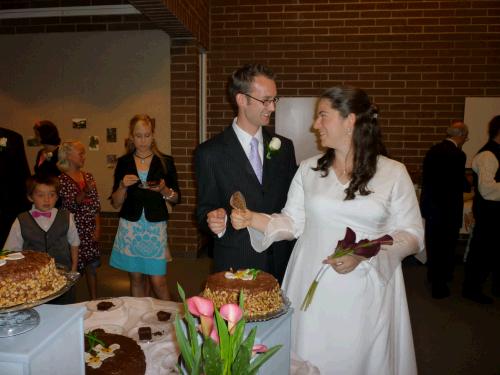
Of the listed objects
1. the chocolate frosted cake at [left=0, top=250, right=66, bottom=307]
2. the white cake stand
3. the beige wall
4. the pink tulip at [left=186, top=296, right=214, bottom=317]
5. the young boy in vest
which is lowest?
the young boy in vest

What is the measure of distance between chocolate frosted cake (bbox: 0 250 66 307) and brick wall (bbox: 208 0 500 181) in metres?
5.49

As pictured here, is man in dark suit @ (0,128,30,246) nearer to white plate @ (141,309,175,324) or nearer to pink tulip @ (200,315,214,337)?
white plate @ (141,309,175,324)

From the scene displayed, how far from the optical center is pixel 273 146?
2525mm

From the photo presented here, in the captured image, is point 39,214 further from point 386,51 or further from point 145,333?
point 386,51

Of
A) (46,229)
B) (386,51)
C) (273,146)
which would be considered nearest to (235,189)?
(273,146)

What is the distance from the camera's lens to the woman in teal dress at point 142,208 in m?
3.79

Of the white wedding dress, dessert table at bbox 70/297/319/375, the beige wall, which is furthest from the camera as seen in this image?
the beige wall

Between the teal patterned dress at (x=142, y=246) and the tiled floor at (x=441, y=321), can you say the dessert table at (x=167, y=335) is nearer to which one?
the teal patterned dress at (x=142, y=246)

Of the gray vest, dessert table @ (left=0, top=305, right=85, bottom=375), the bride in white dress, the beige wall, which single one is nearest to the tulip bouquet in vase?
dessert table @ (left=0, top=305, right=85, bottom=375)

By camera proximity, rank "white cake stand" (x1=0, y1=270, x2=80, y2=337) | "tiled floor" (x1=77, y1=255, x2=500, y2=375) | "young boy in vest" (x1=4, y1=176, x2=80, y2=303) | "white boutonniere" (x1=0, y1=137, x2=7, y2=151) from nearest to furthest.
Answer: "white cake stand" (x1=0, y1=270, x2=80, y2=337) < "young boy in vest" (x1=4, y1=176, x2=80, y2=303) < "tiled floor" (x1=77, y1=255, x2=500, y2=375) < "white boutonniere" (x1=0, y1=137, x2=7, y2=151)

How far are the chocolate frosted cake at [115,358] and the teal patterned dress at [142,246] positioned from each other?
1.92 metres

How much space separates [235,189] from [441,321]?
113 inches

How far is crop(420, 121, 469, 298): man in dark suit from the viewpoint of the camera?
4688mm

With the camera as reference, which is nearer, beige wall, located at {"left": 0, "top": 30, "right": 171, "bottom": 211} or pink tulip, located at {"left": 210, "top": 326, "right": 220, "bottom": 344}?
pink tulip, located at {"left": 210, "top": 326, "right": 220, "bottom": 344}
